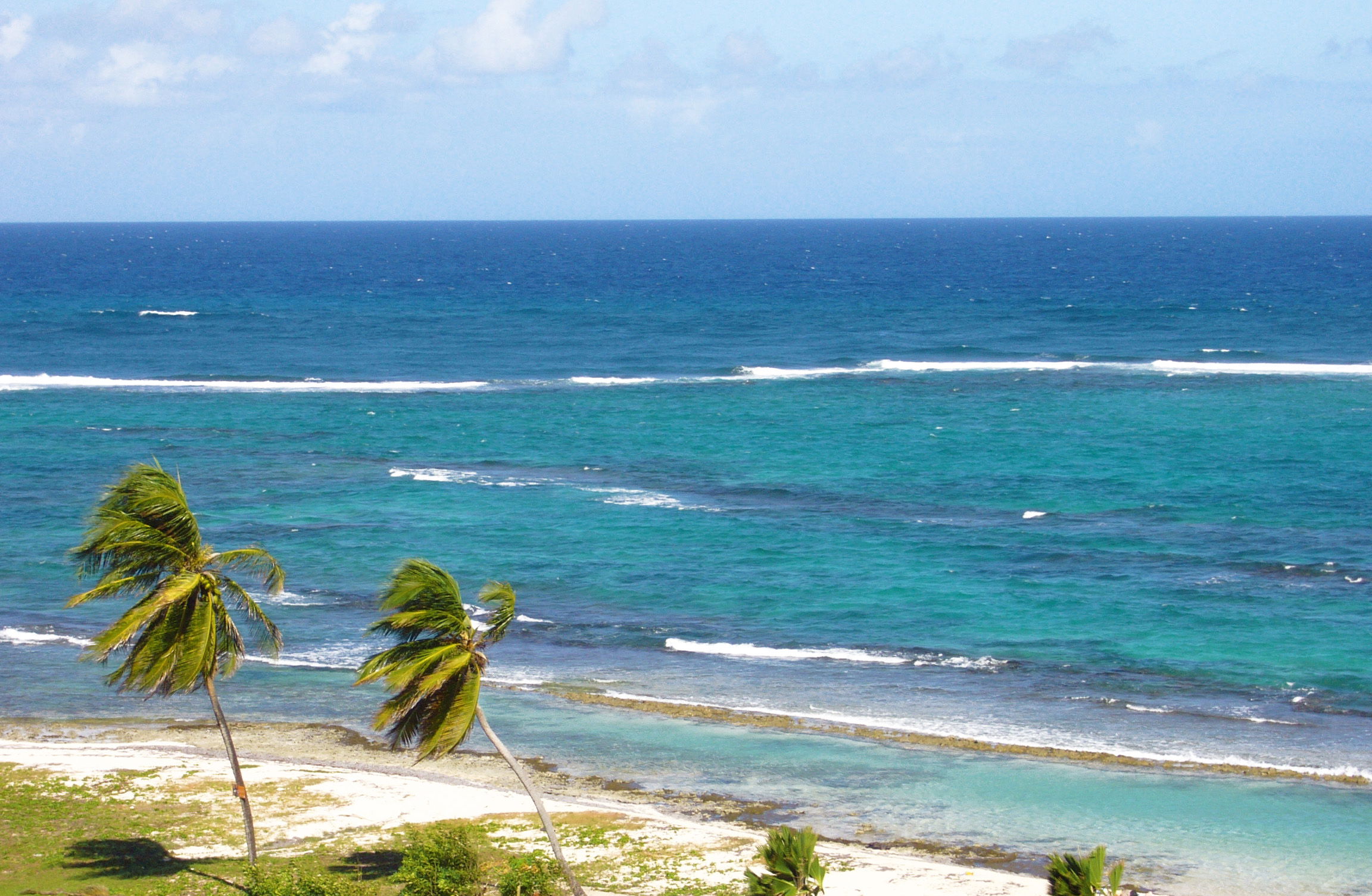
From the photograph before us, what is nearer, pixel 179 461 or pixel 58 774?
pixel 58 774

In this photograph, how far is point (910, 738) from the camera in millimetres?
28531

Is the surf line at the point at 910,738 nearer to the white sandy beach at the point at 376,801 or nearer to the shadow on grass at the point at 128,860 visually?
the white sandy beach at the point at 376,801

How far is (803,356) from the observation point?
8762 cm

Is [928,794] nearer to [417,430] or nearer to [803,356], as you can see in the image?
[417,430]

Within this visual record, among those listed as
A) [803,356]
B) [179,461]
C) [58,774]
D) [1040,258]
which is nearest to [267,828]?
[58,774]

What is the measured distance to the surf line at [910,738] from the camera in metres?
26.6

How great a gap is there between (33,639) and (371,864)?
18267 mm

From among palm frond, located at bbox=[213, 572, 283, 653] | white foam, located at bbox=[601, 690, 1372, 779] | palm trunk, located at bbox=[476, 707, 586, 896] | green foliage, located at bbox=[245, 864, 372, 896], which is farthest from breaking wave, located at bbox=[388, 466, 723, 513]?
green foliage, located at bbox=[245, 864, 372, 896]

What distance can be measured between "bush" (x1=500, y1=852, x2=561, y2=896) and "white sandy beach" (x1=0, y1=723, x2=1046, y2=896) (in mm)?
1492

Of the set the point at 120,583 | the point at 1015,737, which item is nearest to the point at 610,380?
the point at 1015,737

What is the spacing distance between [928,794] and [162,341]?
3168 inches

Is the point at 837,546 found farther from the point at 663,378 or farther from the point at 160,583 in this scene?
the point at 663,378

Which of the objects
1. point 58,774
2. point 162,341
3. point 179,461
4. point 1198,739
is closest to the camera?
point 58,774

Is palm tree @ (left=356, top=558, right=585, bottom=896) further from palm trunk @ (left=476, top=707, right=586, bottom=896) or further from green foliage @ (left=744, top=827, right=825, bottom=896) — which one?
green foliage @ (left=744, top=827, right=825, bottom=896)
